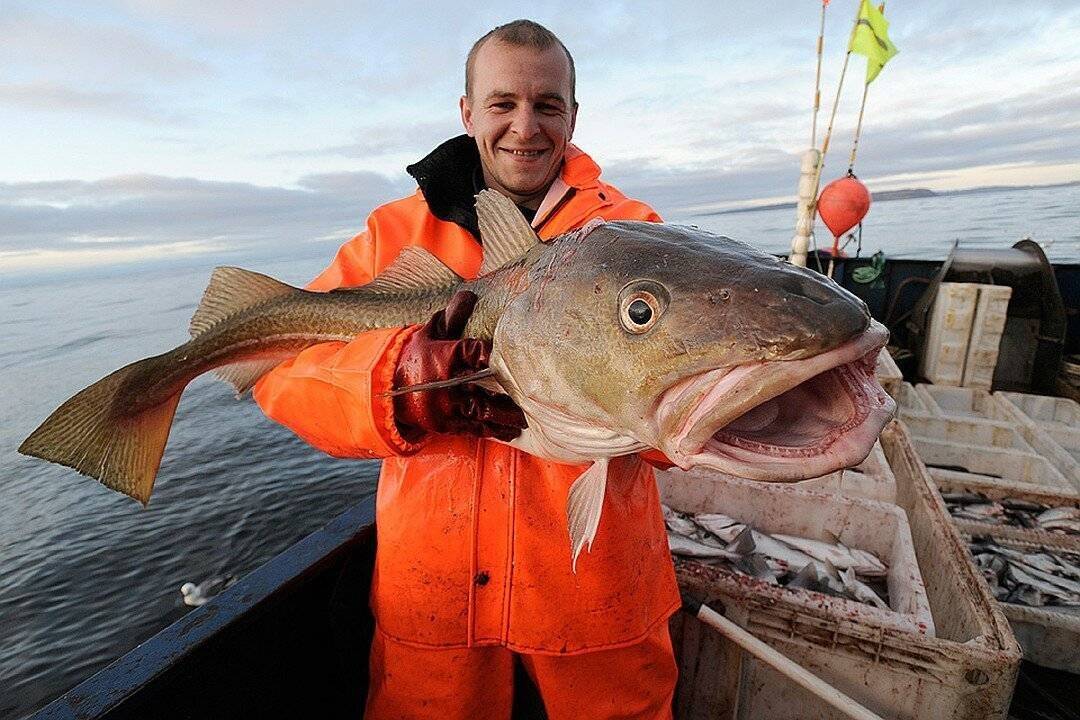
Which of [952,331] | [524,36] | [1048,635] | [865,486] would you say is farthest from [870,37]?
[524,36]

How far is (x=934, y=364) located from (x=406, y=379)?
8491mm

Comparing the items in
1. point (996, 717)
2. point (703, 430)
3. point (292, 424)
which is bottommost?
point (996, 717)

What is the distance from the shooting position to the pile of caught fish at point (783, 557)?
3359mm

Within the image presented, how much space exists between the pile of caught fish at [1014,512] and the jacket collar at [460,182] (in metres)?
4.36

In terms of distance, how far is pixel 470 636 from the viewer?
2.00 meters

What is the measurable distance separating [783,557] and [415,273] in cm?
308

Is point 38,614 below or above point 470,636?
below

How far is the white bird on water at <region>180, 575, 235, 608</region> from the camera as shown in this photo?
23.4 ft

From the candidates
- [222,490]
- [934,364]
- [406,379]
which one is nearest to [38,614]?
[222,490]

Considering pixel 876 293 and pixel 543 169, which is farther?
pixel 876 293

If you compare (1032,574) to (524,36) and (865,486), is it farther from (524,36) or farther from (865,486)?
(524,36)

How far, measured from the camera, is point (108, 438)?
2.25m

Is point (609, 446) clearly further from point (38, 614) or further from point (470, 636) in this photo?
point (38, 614)

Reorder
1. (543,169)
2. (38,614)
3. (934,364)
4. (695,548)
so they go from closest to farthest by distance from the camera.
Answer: (543,169), (695,548), (38,614), (934,364)
